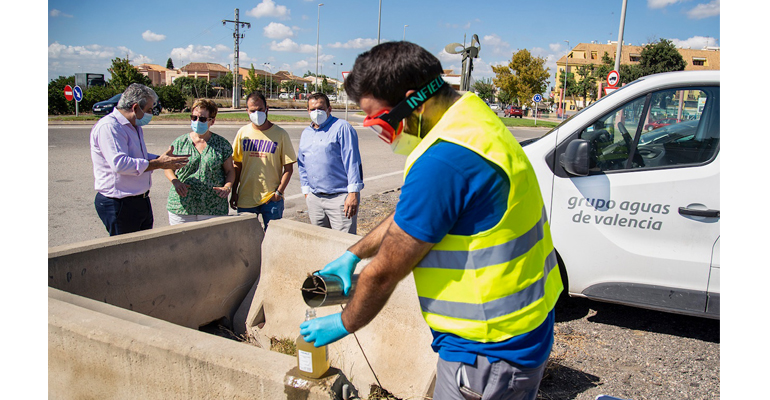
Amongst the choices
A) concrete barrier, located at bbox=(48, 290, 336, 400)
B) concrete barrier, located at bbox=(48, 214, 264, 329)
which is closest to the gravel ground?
concrete barrier, located at bbox=(48, 290, 336, 400)

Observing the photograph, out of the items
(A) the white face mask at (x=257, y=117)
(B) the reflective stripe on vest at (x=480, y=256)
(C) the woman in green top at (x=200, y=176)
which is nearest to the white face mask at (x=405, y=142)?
(B) the reflective stripe on vest at (x=480, y=256)

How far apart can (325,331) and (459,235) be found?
0.62 metres

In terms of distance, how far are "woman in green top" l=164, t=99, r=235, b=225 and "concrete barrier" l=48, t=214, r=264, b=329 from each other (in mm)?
450

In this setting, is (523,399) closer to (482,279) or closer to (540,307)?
(540,307)

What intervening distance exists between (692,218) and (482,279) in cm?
296

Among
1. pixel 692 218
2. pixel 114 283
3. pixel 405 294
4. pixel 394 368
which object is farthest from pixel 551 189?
pixel 114 283

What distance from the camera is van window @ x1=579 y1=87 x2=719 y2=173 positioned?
4.03m

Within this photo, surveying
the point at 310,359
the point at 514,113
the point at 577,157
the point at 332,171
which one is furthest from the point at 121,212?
the point at 514,113

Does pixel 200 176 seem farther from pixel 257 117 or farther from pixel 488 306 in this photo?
pixel 488 306

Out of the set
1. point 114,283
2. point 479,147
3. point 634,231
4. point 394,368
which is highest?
point 479,147

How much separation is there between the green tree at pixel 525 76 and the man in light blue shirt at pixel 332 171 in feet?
128

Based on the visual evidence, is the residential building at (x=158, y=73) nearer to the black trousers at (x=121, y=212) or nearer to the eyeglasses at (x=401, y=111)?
the black trousers at (x=121, y=212)

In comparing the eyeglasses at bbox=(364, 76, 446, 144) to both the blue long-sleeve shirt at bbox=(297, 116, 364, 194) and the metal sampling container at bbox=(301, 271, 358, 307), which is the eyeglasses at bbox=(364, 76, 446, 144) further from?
the blue long-sleeve shirt at bbox=(297, 116, 364, 194)

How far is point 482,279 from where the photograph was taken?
5.31ft
